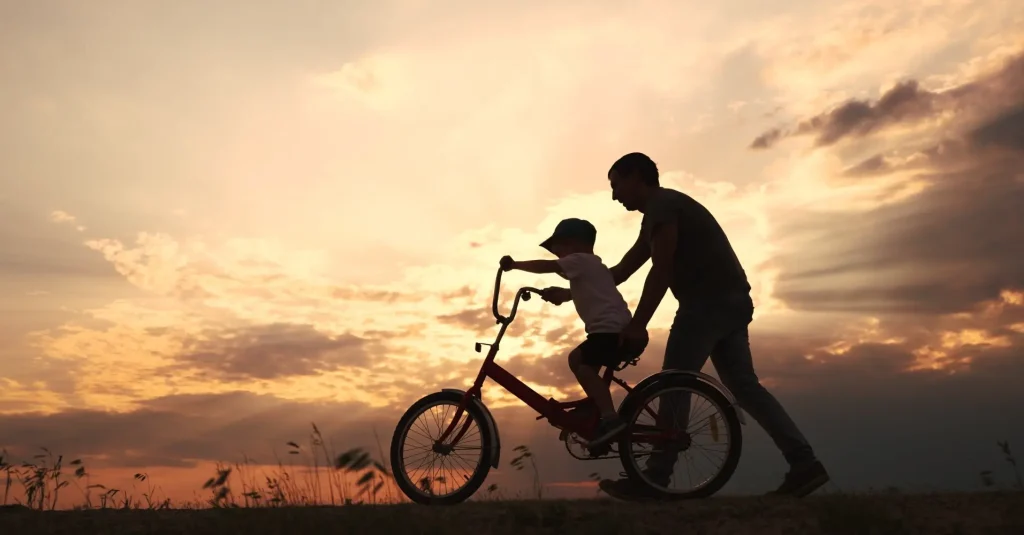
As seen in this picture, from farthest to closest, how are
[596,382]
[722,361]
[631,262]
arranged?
[631,262]
[722,361]
[596,382]

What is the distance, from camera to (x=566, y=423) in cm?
786

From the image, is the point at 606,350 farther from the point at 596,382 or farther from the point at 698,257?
the point at 698,257

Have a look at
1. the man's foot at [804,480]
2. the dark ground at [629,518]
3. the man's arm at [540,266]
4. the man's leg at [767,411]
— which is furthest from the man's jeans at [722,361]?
the man's arm at [540,266]

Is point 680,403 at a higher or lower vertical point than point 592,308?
lower

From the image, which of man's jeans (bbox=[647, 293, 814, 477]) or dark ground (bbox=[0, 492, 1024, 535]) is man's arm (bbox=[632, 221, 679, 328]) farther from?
dark ground (bbox=[0, 492, 1024, 535])

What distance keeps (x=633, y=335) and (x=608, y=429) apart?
0.81 meters

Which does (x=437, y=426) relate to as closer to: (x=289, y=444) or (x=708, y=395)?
(x=289, y=444)

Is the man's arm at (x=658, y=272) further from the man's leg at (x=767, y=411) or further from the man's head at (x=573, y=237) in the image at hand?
the man's leg at (x=767, y=411)

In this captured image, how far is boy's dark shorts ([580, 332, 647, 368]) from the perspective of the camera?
7457 mm

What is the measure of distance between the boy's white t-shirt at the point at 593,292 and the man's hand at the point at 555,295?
1.12ft

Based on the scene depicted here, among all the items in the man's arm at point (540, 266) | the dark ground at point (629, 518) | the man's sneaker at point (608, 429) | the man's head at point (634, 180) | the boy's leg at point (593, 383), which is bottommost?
the dark ground at point (629, 518)

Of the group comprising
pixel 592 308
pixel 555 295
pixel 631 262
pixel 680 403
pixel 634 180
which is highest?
pixel 634 180

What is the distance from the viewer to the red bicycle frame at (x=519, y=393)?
25.7ft

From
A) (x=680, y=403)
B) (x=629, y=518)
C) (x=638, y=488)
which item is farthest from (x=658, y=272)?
(x=629, y=518)
